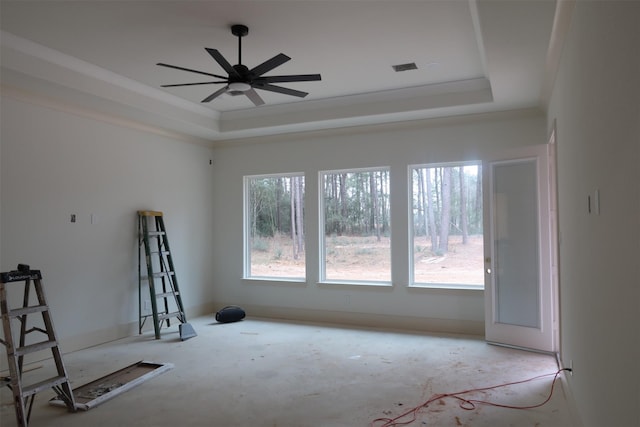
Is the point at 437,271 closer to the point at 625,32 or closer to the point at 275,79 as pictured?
the point at 275,79

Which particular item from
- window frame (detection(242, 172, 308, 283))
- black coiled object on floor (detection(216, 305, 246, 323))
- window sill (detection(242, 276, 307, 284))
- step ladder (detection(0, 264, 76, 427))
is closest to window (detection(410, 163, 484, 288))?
window sill (detection(242, 276, 307, 284))

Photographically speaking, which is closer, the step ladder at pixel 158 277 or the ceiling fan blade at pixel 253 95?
the ceiling fan blade at pixel 253 95

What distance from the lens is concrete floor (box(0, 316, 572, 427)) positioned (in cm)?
321

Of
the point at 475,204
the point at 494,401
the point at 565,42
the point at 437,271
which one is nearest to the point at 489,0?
the point at 565,42

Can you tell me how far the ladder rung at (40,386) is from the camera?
3086mm

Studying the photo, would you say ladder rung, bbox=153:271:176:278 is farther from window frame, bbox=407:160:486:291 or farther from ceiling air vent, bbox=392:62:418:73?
ceiling air vent, bbox=392:62:418:73

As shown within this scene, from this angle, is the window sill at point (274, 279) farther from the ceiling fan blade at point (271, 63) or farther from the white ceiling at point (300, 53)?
the ceiling fan blade at point (271, 63)

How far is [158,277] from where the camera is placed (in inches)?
232

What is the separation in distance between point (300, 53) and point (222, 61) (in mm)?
1180

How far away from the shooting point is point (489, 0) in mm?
2682

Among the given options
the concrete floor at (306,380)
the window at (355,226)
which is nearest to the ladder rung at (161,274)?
the concrete floor at (306,380)

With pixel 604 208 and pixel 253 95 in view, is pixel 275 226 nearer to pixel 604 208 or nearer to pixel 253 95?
pixel 253 95

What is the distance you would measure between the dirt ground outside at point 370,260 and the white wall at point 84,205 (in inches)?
50.9

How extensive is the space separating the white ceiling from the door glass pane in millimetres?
896
